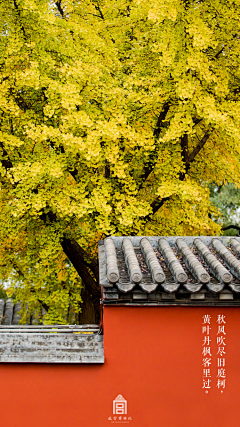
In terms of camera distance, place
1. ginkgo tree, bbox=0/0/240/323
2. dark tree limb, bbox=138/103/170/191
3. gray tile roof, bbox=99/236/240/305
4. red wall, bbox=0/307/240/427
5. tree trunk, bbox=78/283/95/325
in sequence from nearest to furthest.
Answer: gray tile roof, bbox=99/236/240/305, red wall, bbox=0/307/240/427, ginkgo tree, bbox=0/0/240/323, dark tree limb, bbox=138/103/170/191, tree trunk, bbox=78/283/95/325

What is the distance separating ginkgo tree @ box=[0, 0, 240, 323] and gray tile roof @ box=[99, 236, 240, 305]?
277 centimetres

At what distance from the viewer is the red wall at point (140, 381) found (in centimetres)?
490

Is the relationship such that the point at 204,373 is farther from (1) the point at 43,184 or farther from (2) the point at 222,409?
(1) the point at 43,184

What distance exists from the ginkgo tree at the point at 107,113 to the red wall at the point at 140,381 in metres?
3.46

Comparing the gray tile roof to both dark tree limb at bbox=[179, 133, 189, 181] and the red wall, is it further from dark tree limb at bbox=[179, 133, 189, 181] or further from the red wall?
dark tree limb at bbox=[179, 133, 189, 181]

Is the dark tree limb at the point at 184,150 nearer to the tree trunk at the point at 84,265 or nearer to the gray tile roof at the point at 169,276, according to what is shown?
the tree trunk at the point at 84,265

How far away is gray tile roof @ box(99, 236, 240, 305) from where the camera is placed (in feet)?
15.7

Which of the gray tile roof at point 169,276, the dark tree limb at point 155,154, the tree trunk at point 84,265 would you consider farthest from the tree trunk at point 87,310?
the gray tile roof at point 169,276

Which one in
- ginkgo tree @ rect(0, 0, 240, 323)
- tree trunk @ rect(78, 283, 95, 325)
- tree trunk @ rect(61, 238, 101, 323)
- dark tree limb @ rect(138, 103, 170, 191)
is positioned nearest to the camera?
ginkgo tree @ rect(0, 0, 240, 323)

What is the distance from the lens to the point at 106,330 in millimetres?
4988

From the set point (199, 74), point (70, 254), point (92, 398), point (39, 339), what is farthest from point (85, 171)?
point (92, 398)

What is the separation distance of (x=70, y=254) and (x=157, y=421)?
19.6 ft

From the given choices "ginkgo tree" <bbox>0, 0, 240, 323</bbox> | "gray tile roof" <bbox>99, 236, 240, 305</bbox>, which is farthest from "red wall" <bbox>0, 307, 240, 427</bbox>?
"ginkgo tree" <bbox>0, 0, 240, 323</bbox>

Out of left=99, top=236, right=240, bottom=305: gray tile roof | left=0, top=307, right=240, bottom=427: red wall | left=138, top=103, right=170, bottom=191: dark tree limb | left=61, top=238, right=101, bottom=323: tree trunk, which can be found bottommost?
left=0, top=307, right=240, bottom=427: red wall
